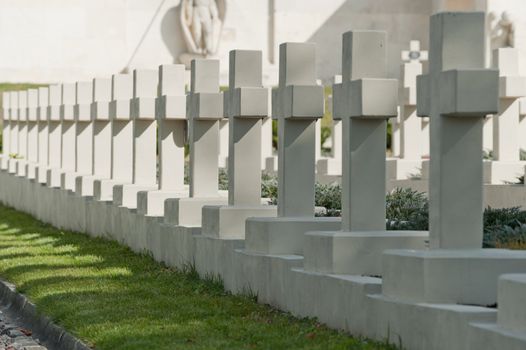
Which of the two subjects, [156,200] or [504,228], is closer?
[504,228]

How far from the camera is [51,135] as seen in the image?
2314cm

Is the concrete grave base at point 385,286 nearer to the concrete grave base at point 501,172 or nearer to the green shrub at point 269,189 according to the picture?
the green shrub at point 269,189

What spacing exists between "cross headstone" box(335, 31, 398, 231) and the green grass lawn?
0.75m

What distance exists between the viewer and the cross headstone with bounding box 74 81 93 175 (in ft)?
66.6

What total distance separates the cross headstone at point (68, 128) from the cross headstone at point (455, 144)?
1310cm

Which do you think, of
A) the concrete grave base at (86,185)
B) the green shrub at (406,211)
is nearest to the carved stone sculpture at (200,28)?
the concrete grave base at (86,185)

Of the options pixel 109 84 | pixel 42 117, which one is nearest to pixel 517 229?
pixel 109 84

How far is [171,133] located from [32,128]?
36.5 ft

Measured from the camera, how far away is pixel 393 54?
145ft

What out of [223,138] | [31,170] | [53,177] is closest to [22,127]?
[31,170]

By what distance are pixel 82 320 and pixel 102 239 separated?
22.2ft

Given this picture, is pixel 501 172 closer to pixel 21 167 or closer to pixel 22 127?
pixel 21 167

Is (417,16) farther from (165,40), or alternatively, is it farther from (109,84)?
(109,84)

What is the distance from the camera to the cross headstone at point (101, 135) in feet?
62.7
